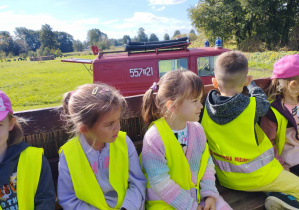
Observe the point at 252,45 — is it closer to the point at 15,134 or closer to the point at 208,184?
the point at 208,184

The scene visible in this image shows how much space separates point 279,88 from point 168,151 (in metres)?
1.28

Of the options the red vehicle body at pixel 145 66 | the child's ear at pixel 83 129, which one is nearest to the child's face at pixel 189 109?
the child's ear at pixel 83 129

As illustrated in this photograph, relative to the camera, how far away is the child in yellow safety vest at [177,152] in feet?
5.31

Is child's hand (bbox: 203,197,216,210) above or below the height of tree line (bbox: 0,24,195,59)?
below

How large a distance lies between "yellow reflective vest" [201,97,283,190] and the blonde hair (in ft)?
1.64

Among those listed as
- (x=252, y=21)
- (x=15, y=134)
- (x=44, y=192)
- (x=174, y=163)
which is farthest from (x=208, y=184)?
(x=252, y=21)

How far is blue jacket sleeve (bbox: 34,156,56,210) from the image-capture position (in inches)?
56.8

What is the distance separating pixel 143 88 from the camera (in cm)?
675

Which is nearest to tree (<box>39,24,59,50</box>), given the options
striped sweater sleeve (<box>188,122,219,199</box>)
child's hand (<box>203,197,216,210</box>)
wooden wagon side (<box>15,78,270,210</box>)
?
wooden wagon side (<box>15,78,270,210</box>)

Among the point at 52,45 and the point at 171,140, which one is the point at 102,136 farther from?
the point at 52,45

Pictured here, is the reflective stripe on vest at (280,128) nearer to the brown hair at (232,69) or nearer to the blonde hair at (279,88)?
the blonde hair at (279,88)

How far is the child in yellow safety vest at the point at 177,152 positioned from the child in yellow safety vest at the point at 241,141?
0.64ft

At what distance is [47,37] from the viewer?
91688 millimetres

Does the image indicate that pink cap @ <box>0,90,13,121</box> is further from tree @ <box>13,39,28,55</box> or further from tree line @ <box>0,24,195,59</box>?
tree @ <box>13,39,28,55</box>
